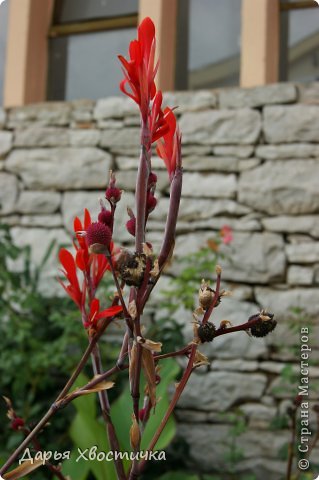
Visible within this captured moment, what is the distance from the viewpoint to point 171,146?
0.37 metres

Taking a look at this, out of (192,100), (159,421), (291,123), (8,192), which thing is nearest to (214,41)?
(192,100)

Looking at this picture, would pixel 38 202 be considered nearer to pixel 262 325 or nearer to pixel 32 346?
pixel 32 346

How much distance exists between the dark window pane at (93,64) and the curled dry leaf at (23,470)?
2152 millimetres

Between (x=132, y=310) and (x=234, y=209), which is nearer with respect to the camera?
(x=132, y=310)

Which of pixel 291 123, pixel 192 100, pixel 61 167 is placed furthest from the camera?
pixel 61 167

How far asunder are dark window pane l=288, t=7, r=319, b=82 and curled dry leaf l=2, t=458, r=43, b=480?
6.68 feet

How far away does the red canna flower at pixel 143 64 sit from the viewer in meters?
0.35

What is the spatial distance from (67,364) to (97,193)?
685 mm

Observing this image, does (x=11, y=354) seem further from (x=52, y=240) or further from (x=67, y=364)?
(x=52, y=240)

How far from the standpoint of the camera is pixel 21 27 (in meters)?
2.41

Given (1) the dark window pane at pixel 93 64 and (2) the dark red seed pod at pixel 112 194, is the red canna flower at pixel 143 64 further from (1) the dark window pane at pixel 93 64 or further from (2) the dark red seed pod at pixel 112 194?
(1) the dark window pane at pixel 93 64

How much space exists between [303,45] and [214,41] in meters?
0.34

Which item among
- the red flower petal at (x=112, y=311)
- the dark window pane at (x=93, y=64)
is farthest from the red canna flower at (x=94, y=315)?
the dark window pane at (x=93, y=64)

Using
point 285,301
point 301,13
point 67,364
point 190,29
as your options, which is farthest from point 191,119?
point 67,364
